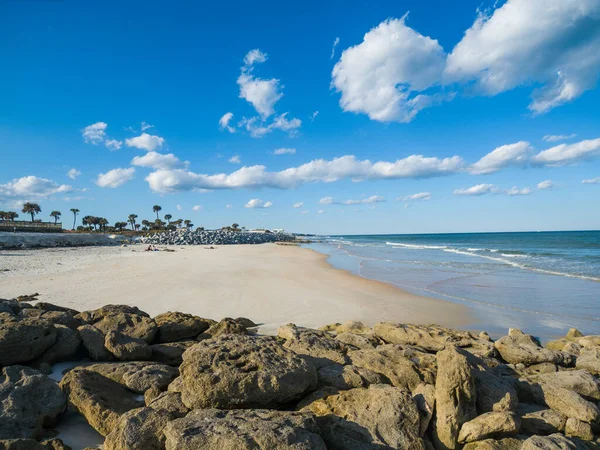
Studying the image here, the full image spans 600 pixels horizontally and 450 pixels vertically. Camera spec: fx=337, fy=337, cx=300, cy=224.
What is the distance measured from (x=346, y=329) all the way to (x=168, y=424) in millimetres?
6172

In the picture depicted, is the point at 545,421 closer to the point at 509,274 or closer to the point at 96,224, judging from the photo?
the point at 509,274

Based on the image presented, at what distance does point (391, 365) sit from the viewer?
17.8 feet

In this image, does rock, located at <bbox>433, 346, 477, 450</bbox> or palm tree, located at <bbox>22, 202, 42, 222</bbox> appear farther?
palm tree, located at <bbox>22, 202, 42, 222</bbox>

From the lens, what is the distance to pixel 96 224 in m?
100

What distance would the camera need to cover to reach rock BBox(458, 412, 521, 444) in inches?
153

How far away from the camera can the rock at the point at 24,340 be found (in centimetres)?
538

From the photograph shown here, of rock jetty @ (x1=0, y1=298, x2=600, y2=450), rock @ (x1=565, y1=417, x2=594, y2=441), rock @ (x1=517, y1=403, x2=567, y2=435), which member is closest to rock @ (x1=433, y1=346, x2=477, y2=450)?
rock jetty @ (x1=0, y1=298, x2=600, y2=450)

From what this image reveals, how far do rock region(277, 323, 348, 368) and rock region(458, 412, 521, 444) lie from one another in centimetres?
211

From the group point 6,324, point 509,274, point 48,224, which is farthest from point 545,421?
point 48,224

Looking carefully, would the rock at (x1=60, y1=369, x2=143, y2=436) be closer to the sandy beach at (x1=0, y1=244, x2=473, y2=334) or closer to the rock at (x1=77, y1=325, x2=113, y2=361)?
the rock at (x1=77, y1=325, x2=113, y2=361)

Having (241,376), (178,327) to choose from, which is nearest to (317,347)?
(241,376)

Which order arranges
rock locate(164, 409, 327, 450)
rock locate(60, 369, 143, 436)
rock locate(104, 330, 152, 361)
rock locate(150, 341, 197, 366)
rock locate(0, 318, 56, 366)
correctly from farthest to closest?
1. rock locate(150, 341, 197, 366)
2. rock locate(104, 330, 152, 361)
3. rock locate(0, 318, 56, 366)
4. rock locate(60, 369, 143, 436)
5. rock locate(164, 409, 327, 450)

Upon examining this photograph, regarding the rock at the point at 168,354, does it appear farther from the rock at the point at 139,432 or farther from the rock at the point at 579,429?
the rock at the point at 579,429

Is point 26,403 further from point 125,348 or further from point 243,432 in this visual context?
point 243,432
